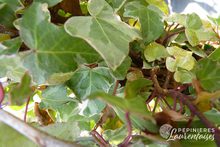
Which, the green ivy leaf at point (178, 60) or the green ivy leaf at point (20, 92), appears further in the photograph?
the green ivy leaf at point (178, 60)

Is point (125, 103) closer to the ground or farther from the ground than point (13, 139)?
farther from the ground

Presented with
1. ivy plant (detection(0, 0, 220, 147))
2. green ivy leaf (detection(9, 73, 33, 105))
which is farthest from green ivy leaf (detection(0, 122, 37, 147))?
green ivy leaf (detection(9, 73, 33, 105))

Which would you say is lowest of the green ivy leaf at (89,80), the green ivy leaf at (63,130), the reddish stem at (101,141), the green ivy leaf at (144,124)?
the reddish stem at (101,141)

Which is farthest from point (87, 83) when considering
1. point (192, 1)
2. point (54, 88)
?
point (192, 1)

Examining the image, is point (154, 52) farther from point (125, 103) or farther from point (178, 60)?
point (125, 103)

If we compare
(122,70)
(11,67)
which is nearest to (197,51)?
(122,70)

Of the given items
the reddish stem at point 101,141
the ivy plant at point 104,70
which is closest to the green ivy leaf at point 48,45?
the ivy plant at point 104,70

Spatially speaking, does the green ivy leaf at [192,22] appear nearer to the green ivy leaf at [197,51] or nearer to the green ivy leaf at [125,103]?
the green ivy leaf at [197,51]
